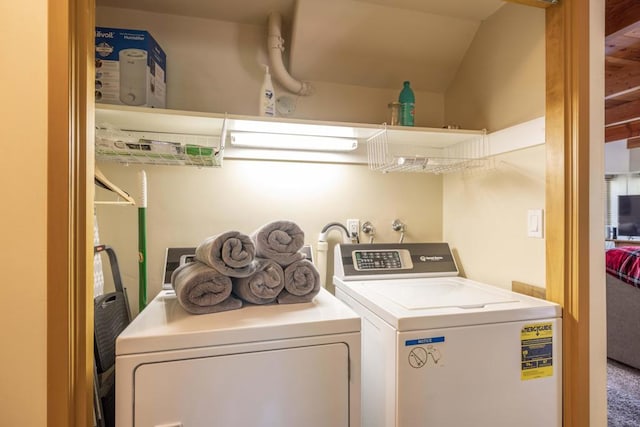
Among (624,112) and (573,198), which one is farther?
(624,112)

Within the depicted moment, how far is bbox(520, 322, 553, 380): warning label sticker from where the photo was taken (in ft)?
4.08

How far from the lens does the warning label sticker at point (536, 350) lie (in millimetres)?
1244

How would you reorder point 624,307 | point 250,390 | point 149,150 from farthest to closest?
point 624,307 < point 149,150 < point 250,390

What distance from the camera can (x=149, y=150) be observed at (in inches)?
53.7

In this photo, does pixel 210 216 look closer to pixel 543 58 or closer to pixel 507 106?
pixel 507 106

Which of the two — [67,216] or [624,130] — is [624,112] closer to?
[624,130]

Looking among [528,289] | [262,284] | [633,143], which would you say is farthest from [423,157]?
[633,143]

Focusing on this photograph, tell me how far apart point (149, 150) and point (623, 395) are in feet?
11.4

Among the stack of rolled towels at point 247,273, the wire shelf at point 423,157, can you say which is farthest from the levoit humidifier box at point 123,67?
the wire shelf at point 423,157

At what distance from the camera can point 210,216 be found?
183 centimetres

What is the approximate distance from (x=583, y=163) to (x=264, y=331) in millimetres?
1369

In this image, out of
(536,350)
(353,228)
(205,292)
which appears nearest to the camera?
(205,292)

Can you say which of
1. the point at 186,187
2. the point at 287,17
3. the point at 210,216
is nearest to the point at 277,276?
the point at 210,216

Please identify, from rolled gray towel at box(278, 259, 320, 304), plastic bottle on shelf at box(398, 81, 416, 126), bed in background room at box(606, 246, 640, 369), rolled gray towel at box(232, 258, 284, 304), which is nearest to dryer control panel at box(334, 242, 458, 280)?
rolled gray towel at box(278, 259, 320, 304)
